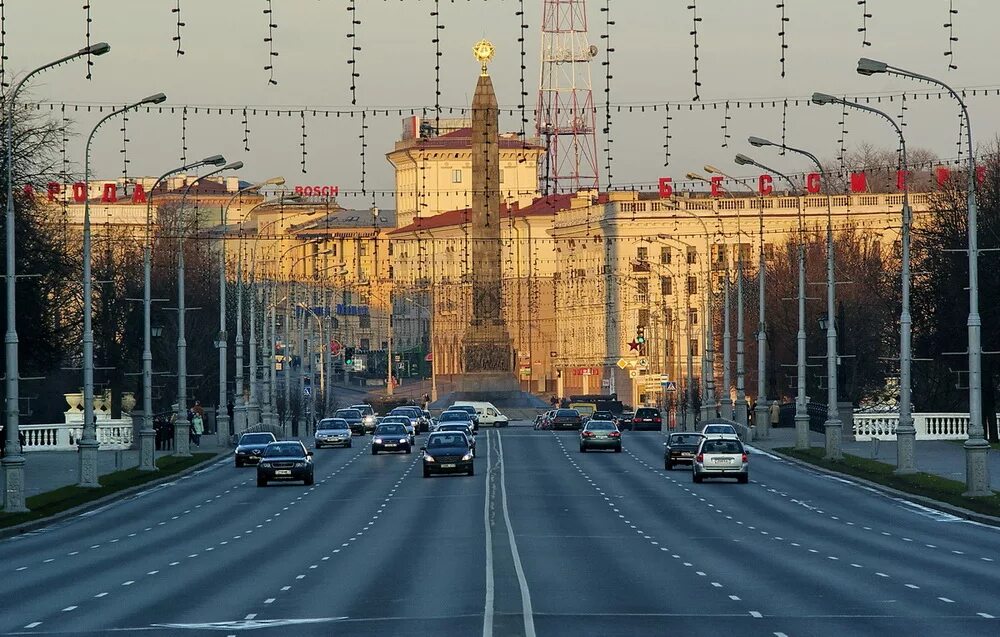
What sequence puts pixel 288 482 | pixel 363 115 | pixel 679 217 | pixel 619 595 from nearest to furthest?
pixel 619 595
pixel 363 115
pixel 288 482
pixel 679 217

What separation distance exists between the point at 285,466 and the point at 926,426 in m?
29.0

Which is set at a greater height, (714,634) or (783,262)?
(783,262)

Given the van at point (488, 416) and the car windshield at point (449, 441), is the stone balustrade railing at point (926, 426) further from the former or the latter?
the van at point (488, 416)

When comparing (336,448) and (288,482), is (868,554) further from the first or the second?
(336,448)

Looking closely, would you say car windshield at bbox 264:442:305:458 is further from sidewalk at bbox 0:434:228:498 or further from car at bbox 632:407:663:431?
car at bbox 632:407:663:431

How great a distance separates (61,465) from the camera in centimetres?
7119

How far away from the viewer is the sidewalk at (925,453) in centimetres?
6069

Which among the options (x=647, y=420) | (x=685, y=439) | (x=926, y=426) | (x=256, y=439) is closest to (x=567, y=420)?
(x=647, y=420)

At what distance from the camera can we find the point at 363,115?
53.3m

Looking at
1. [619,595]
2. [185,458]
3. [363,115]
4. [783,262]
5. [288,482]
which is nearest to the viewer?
[619,595]

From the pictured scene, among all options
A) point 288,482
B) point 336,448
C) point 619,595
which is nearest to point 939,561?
point 619,595

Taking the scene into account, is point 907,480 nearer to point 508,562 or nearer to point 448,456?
point 448,456

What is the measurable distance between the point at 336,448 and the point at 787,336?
3257cm

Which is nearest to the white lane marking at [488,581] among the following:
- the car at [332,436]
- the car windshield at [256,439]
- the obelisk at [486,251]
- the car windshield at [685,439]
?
the car windshield at [685,439]
